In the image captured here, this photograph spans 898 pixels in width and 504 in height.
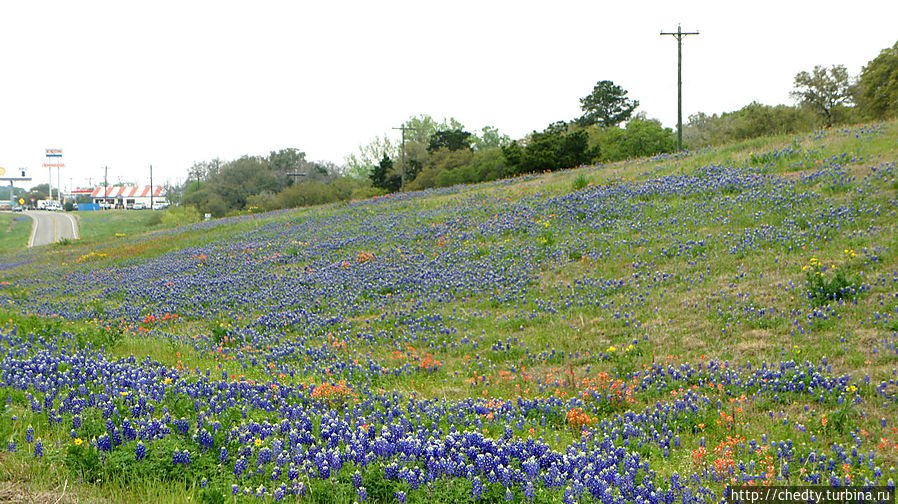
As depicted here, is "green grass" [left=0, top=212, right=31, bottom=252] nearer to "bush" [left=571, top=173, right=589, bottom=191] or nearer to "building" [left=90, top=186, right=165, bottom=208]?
"bush" [left=571, top=173, right=589, bottom=191]

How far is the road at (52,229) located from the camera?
186 feet

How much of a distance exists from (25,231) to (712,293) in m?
77.2

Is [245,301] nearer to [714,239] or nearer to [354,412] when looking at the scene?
[354,412]

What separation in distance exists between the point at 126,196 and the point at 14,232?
359 ft

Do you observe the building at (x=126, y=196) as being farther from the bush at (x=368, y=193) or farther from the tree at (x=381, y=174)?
the bush at (x=368, y=193)

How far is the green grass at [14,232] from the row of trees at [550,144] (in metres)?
18.7

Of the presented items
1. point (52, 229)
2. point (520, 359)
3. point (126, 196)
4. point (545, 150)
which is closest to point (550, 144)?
point (545, 150)

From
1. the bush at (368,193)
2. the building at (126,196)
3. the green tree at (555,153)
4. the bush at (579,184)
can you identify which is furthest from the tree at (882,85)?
Answer: the building at (126,196)

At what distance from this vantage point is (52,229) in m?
67.1

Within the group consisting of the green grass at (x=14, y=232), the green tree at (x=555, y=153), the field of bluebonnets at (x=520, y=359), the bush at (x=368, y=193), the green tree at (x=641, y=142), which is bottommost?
the field of bluebonnets at (x=520, y=359)

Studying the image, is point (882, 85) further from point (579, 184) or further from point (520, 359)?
point (520, 359)

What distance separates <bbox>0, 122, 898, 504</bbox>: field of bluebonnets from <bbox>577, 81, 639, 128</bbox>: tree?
153ft

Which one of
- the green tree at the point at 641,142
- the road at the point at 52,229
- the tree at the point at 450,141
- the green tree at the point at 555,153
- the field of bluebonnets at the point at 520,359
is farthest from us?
the tree at the point at 450,141

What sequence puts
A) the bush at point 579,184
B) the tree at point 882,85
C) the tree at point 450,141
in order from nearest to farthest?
the bush at point 579,184
the tree at point 882,85
the tree at point 450,141
